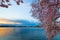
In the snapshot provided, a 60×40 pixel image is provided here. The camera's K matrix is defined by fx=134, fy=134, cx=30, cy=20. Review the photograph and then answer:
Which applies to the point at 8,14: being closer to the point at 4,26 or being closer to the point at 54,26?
the point at 4,26

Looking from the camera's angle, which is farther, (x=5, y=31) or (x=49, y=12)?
(x=5, y=31)

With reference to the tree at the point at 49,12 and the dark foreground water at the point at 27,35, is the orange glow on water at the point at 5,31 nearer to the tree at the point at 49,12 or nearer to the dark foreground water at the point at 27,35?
the dark foreground water at the point at 27,35

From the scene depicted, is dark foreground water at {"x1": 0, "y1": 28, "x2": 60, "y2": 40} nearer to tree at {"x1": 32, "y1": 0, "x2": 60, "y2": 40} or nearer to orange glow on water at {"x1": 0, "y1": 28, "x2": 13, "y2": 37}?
orange glow on water at {"x1": 0, "y1": 28, "x2": 13, "y2": 37}

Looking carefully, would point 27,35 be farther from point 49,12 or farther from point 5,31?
point 49,12

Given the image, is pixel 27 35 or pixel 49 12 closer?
pixel 49 12

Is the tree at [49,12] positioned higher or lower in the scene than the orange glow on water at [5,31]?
higher

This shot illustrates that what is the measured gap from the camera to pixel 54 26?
54.3 inches

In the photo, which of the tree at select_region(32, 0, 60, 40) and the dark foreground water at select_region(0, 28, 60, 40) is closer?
the tree at select_region(32, 0, 60, 40)

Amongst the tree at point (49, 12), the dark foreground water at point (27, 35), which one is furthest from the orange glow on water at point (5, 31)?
the tree at point (49, 12)

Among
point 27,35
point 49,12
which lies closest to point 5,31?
point 27,35

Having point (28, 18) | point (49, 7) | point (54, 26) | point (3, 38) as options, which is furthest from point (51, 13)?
point (3, 38)

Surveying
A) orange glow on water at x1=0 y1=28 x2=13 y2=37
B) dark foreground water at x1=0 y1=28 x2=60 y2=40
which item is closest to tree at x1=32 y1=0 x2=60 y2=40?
dark foreground water at x1=0 y1=28 x2=60 y2=40

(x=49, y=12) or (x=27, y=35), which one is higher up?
(x=49, y=12)

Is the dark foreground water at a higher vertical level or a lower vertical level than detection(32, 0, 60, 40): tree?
lower
